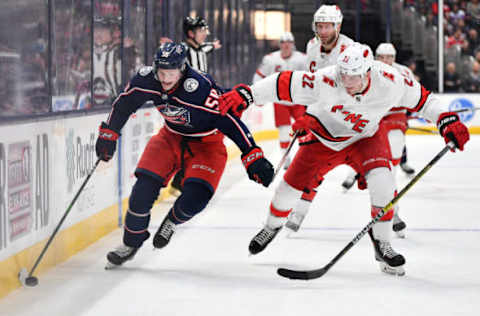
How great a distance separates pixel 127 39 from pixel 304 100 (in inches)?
102

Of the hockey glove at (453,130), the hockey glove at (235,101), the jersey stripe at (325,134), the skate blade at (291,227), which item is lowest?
the skate blade at (291,227)

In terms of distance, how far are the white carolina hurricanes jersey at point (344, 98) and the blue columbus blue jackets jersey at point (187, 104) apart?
0.70 feet

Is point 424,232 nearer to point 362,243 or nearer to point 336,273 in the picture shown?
point 362,243

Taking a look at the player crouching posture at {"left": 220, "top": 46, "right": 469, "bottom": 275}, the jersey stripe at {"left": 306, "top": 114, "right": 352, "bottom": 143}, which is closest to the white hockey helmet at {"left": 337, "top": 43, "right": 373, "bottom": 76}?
the player crouching posture at {"left": 220, "top": 46, "right": 469, "bottom": 275}

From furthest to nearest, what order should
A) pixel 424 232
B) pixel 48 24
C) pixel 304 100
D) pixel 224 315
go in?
1. pixel 424 232
2. pixel 48 24
3. pixel 304 100
4. pixel 224 315

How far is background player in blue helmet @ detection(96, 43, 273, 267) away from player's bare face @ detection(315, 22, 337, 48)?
931mm

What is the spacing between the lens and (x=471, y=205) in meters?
6.74

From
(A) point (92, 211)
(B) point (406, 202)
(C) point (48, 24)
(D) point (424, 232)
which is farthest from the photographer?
(B) point (406, 202)

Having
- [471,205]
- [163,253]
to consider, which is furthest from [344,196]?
[163,253]

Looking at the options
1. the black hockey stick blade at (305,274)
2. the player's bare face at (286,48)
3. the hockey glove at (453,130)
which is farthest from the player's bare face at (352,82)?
the player's bare face at (286,48)

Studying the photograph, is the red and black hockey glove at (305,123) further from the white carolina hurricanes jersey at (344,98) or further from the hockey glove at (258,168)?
the hockey glove at (258,168)

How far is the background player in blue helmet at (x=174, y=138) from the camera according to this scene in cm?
414

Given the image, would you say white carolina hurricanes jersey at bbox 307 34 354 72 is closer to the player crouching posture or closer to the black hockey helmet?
the player crouching posture

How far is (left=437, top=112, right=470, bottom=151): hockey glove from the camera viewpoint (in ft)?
13.2
